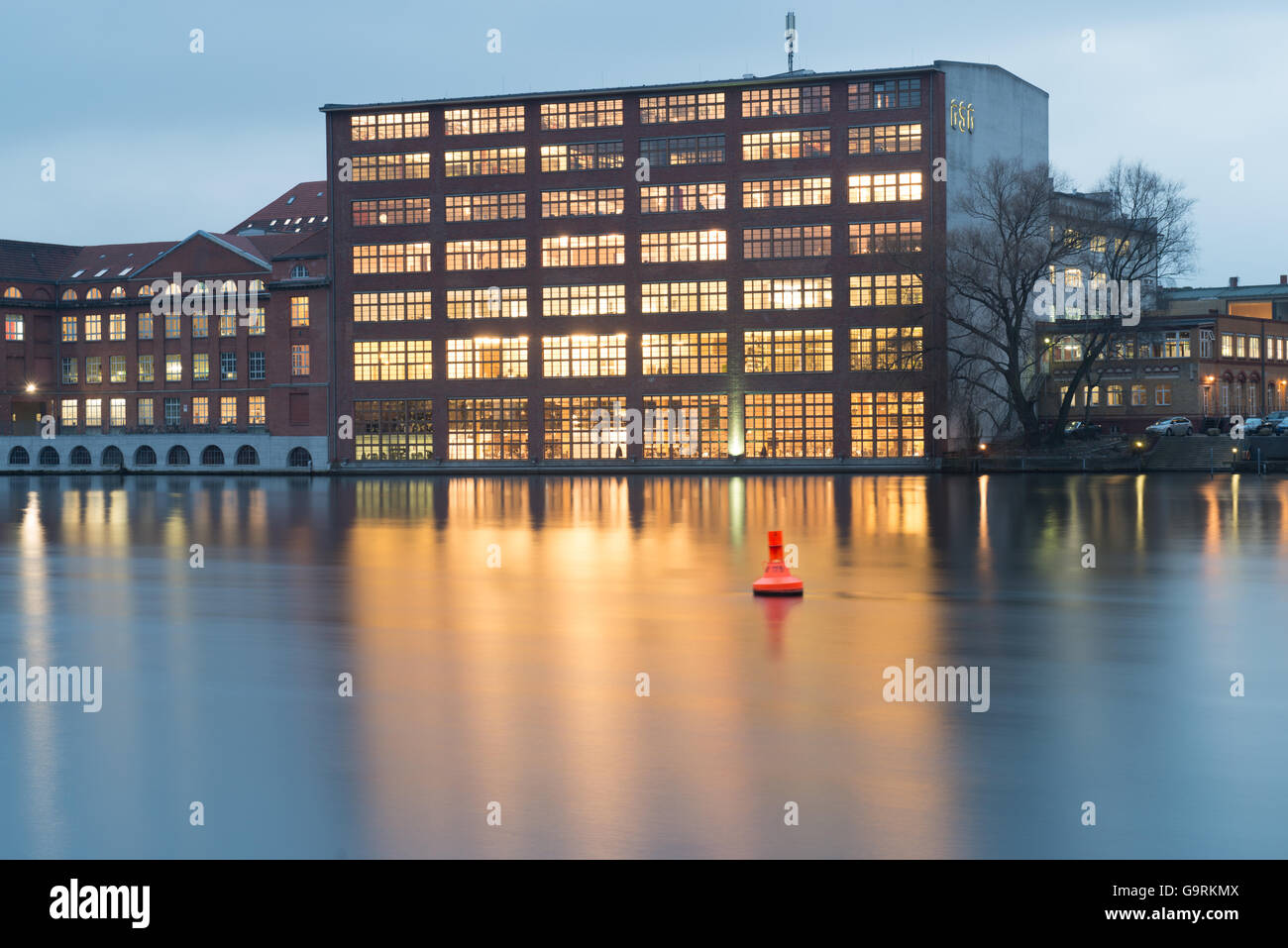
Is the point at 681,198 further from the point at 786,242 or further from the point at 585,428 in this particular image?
the point at 585,428

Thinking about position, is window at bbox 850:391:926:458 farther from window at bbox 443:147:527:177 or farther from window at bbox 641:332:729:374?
window at bbox 443:147:527:177

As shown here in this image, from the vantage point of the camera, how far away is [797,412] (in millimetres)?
78812

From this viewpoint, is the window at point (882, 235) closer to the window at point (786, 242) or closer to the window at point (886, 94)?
the window at point (786, 242)

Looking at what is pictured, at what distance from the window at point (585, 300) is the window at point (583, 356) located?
1598 mm

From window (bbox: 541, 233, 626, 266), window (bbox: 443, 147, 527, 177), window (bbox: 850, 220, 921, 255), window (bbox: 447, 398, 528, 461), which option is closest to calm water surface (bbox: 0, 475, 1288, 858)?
window (bbox: 850, 220, 921, 255)

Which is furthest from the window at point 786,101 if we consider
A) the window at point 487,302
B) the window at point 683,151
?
the window at point 487,302

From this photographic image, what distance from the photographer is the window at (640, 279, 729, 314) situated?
80094 millimetres

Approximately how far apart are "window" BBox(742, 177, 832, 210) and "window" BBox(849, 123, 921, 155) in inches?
109

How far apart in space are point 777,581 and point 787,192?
2564 inches

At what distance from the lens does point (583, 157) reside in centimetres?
8225

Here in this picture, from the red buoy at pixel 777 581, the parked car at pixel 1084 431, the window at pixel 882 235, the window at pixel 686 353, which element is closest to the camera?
the red buoy at pixel 777 581

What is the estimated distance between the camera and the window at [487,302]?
83375 millimetres

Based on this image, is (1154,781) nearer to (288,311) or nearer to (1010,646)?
(1010,646)
